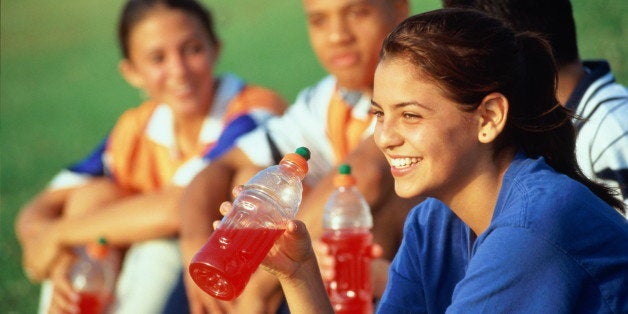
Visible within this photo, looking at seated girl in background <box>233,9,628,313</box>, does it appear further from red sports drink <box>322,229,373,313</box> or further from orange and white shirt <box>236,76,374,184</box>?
orange and white shirt <box>236,76,374,184</box>

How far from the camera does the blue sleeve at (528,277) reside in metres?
2.15

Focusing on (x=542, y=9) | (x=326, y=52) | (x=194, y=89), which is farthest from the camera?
(x=194, y=89)

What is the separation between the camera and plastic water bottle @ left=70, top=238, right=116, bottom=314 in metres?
4.34

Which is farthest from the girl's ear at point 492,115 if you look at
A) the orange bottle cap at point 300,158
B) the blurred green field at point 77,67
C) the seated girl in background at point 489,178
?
the blurred green field at point 77,67

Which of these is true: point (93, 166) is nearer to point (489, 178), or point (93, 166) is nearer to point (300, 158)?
point (300, 158)

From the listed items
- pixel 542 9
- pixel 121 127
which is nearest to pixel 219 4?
pixel 121 127

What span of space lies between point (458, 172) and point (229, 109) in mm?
2358

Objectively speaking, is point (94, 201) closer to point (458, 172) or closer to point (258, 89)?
point (258, 89)

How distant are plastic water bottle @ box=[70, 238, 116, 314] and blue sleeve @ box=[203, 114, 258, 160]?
0.58m

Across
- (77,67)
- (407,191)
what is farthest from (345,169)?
(77,67)

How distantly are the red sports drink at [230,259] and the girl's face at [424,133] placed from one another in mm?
344

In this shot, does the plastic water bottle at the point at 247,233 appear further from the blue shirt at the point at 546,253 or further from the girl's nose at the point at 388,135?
the blue shirt at the point at 546,253

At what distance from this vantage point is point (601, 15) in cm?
725

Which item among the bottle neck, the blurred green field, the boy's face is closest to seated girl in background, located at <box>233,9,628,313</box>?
the bottle neck
